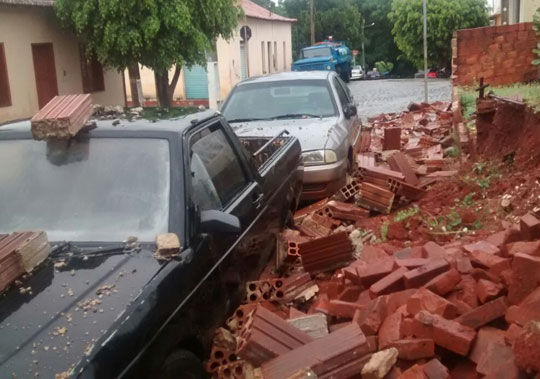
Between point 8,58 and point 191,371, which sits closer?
point 191,371

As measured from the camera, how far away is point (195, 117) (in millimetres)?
4371

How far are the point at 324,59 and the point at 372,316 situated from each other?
112 feet

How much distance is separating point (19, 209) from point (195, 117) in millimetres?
1353

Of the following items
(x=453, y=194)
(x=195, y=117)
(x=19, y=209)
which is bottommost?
(x=453, y=194)

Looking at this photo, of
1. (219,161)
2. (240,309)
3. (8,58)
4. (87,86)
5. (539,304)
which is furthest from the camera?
(87,86)

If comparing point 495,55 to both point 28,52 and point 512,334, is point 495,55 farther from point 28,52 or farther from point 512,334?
point 512,334

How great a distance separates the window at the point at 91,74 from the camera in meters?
18.4

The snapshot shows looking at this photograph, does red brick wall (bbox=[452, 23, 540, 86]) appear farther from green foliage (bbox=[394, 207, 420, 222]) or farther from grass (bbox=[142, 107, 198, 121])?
grass (bbox=[142, 107, 198, 121])

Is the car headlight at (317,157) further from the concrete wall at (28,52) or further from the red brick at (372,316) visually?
the concrete wall at (28,52)

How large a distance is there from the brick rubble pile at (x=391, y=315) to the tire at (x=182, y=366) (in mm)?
147

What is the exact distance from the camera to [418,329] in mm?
3402

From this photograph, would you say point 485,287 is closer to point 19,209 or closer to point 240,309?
point 240,309

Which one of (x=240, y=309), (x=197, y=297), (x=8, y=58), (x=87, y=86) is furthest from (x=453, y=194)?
(x=87, y=86)

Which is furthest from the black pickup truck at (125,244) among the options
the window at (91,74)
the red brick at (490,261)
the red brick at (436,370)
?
the window at (91,74)
